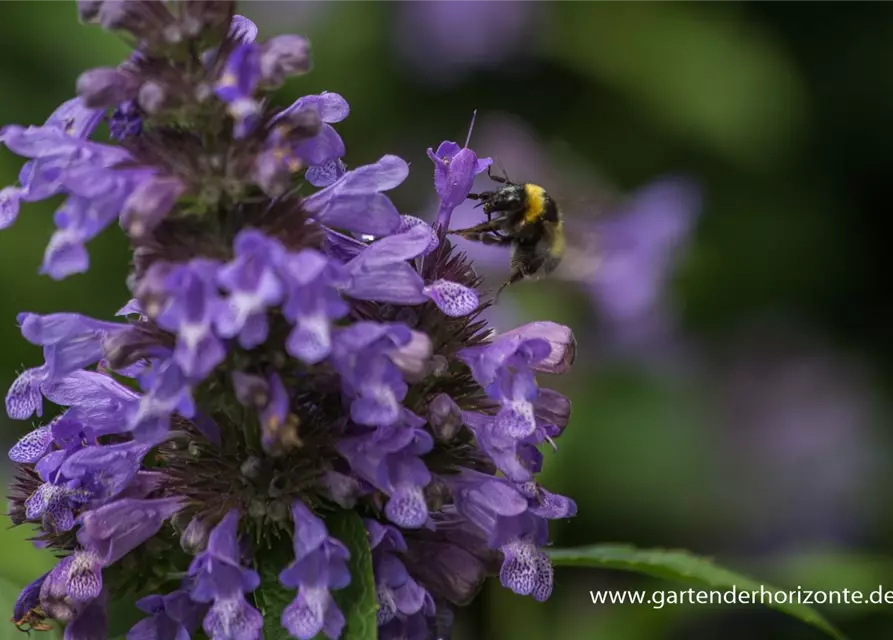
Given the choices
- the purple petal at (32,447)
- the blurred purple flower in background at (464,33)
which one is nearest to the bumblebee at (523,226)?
the purple petal at (32,447)

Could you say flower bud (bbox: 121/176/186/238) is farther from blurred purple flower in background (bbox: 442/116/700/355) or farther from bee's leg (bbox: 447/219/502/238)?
blurred purple flower in background (bbox: 442/116/700/355)

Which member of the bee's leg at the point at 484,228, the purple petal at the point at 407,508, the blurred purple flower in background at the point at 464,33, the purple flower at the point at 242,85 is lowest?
the blurred purple flower in background at the point at 464,33

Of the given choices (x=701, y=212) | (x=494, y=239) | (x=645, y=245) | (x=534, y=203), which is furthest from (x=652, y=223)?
(x=494, y=239)

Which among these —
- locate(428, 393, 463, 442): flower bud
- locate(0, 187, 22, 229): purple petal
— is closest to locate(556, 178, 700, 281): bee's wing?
locate(428, 393, 463, 442): flower bud

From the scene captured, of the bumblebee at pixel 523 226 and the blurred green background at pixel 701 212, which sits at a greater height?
the bumblebee at pixel 523 226

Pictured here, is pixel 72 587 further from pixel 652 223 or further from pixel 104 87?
pixel 652 223

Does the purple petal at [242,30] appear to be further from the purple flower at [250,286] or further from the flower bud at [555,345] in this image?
the flower bud at [555,345]

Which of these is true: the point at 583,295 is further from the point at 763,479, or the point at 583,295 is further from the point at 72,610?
the point at 72,610

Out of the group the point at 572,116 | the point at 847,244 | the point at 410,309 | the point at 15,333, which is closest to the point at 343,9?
the point at 572,116
